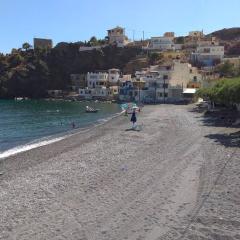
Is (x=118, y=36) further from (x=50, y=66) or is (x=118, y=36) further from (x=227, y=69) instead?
(x=227, y=69)

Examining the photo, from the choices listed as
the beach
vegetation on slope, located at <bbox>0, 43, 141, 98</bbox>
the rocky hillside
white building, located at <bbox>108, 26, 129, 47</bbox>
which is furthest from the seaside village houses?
the beach

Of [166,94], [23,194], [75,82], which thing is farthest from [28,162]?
[75,82]

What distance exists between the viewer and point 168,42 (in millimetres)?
145625

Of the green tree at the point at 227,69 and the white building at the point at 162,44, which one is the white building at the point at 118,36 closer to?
the white building at the point at 162,44

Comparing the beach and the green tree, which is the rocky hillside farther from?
the beach

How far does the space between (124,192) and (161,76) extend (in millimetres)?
84301

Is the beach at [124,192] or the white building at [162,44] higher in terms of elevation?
the white building at [162,44]

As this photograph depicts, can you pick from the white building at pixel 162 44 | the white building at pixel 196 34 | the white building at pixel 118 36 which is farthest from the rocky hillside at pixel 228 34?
the white building at pixel 118 36

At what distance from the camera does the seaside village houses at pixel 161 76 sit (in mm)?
101250

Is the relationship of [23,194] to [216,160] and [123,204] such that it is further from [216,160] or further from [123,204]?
[216,160]

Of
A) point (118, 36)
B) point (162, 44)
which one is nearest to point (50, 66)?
point (118, 36)

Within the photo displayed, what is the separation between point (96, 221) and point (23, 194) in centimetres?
496

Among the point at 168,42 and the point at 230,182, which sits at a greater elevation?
the point at 168,42

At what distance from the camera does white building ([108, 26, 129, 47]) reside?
492ft
